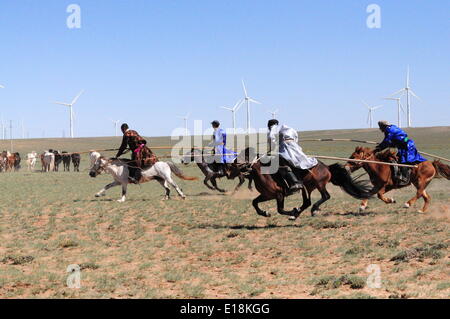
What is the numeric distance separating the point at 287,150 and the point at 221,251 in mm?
3352

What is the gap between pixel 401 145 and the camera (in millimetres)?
14812

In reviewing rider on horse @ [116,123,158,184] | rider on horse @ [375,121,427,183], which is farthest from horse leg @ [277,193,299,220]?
rider on horse @ [116,123,158,184]

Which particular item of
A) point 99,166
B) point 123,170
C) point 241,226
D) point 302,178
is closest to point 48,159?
point 99,166

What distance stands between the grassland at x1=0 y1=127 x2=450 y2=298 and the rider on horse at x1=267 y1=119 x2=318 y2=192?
3.80ft

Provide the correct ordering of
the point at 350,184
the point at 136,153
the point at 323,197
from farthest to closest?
the point at 136,153 < the point at 350,184 < the point at 323,197

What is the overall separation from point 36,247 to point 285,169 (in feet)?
19.4

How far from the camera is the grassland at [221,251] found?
823cm

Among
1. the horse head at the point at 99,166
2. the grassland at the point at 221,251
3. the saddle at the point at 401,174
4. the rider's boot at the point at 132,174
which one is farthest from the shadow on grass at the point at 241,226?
the horse head at the point at 99,166

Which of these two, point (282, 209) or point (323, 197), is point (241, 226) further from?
point (323, 197)

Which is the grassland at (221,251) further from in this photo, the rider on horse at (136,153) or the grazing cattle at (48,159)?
the grazing cattle at (48,159)
